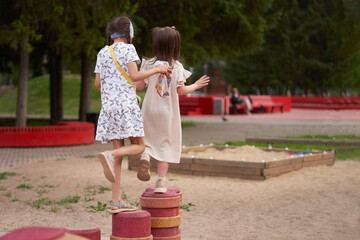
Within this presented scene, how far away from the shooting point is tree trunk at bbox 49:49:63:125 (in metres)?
20.8

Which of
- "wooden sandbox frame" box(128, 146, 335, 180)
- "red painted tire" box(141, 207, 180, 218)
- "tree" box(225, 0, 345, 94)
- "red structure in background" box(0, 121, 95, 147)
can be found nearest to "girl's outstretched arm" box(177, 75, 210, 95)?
"red painted tire" box(141, 207, 180, 218)

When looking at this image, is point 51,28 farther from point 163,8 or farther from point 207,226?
point 207,226

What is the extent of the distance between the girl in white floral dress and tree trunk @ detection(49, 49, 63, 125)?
15936 mm

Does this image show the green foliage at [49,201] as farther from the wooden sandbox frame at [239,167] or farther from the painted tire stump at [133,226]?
the painted tire stump at [133,226]

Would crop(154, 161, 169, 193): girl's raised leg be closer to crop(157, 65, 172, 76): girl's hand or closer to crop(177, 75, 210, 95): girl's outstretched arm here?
crop(177, 75, 210, 95): girl's outstretched arm

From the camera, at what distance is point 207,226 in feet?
22.1

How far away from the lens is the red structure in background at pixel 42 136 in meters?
15.9

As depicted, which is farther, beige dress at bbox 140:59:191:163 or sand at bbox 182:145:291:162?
sand at bbox 182:145:291:162

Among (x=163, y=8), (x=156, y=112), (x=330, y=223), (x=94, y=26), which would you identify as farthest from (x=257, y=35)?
(x=156, y=112)

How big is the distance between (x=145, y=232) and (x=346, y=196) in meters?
4.89

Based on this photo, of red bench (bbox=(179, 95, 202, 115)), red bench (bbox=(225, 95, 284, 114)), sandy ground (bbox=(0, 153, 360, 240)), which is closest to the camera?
sandy ground (bbox=(0, 153, 360, 240))

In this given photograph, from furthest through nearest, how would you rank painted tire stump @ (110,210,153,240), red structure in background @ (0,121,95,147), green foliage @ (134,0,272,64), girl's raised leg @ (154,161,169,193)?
green foliage @ (134,0,272,64)
red structure in background @ (0,121,95,147)
girl's raised leg @ (154,161,169,193)
painted tire stump @ (110,210,153,240)

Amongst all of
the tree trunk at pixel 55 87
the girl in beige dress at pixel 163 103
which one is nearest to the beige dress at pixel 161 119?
the girl in beige dress at pixel 163 103

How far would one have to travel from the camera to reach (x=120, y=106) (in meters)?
4.71
